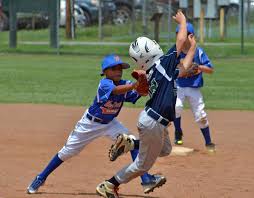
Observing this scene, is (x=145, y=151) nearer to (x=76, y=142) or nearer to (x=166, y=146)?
(x=166, y=146)

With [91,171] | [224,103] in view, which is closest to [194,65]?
[91,171]

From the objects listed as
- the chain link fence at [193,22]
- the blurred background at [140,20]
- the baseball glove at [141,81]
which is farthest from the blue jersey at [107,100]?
the chain link fence at [193,22]

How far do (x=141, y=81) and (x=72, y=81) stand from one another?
43.5ft

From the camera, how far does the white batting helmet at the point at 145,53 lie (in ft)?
22.7

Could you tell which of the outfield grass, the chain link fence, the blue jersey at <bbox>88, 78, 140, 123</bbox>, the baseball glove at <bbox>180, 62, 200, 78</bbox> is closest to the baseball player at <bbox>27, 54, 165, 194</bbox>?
the blue jersey at <bbox>88, 78, 140, 123</bbox>

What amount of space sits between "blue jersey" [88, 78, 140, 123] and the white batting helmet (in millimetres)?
677

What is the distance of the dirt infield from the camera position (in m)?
8.05

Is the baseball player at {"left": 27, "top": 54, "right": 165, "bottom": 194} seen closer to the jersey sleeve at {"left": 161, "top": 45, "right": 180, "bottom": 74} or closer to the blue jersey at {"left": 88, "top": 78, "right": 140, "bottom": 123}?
the blue jersey at {"left": 88, "top": 78, "right": 140, "bottom": 123}

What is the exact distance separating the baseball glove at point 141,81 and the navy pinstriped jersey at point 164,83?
5 centimetres

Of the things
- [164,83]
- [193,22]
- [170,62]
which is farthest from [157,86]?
[193,22]

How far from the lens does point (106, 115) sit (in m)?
7.89

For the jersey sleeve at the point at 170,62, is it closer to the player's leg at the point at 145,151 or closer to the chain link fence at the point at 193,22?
the player's leg at the point at 145,151

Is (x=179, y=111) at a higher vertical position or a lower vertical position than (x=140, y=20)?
lower

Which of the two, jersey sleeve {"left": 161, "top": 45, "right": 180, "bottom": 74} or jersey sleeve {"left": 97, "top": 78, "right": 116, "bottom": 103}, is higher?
jersey sleeve {"left": 161, "top": 45, "right": 180, "bottom": 74}
